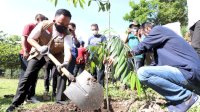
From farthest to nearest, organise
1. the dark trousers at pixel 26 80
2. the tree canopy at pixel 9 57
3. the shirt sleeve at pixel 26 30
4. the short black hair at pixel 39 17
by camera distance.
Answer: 1. the tree canopy at pixel 9 57
2. the short black hair at pixel 39 17
3. the shirt sleeve at pixel 26 30
4. the dark trousers at pixel 26 80

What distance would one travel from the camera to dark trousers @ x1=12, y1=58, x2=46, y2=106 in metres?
4.66

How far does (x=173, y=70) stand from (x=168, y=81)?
147mm

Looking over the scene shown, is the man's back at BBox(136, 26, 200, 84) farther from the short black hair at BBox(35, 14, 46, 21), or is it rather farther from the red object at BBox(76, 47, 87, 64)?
the red object at BBox(76, 47, 87, 64)

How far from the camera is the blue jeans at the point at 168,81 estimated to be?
3791 mm

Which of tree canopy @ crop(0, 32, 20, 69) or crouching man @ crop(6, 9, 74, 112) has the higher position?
crouching man @ crop(6, 9, 74, 112)

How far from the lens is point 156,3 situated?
1647 inches

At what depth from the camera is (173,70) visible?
3.80m

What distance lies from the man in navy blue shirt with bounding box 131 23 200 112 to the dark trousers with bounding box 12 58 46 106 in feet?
4.79

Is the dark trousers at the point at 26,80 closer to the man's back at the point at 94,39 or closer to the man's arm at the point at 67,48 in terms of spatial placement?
the man's arm at the point at 67,48

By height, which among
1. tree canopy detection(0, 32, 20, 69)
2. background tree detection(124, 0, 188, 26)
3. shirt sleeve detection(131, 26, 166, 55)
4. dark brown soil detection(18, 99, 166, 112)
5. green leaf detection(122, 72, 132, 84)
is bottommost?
tree canopy detection(0, 32, 20, 69)

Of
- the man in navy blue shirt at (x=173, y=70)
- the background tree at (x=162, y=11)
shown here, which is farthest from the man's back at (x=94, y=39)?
the background tree at (x=162, y=11)

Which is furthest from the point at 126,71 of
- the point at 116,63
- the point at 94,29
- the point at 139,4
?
the point at 139,4

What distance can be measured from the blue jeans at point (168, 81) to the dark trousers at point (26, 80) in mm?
1544

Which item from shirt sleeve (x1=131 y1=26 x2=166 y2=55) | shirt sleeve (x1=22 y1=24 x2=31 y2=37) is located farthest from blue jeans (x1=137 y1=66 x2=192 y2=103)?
shirt sleeve (x1=22 y1=24 x2=31 y2=37)
